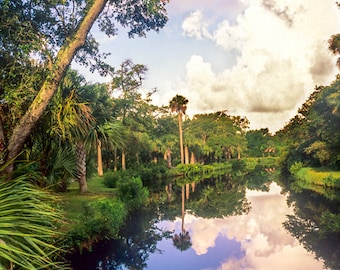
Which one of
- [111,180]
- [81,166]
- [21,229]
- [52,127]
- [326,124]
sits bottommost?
[111,180]

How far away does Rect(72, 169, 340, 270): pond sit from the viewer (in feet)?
36.3

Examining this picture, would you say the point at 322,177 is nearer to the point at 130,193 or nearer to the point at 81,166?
the point at 130,193

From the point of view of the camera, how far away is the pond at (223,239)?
36.3 ft

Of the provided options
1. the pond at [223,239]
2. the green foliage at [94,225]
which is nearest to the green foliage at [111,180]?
the pond at [223,239]

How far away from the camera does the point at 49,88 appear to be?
7.57 meters

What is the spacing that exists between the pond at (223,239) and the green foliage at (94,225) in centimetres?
39

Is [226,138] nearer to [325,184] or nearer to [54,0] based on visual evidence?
[325,184]

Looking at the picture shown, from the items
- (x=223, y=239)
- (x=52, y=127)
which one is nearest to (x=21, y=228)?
(x=52, y=127)

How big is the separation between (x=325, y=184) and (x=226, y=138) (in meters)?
44.8

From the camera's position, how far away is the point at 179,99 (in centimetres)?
5584

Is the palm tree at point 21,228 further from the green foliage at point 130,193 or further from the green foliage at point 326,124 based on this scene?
the green foliage at point 326,124

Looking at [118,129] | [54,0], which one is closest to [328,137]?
[118,129]

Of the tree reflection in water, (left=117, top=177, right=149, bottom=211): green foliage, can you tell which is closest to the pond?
the tree reflection in water

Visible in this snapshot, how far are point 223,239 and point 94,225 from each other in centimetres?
632
